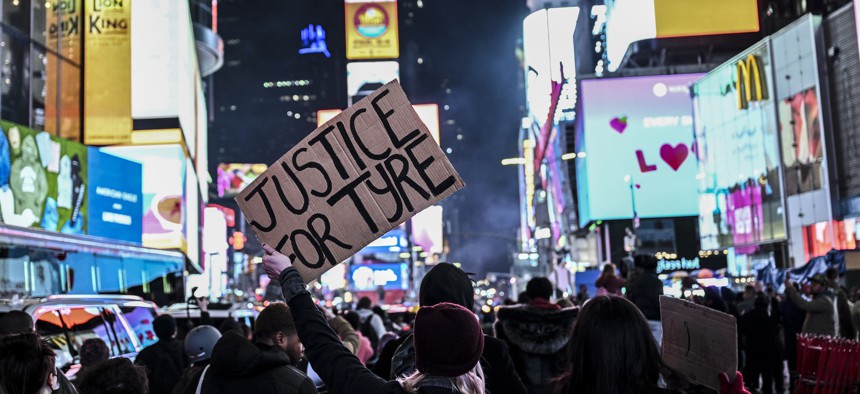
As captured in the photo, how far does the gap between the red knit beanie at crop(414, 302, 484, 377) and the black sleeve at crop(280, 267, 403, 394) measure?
6.3 inches

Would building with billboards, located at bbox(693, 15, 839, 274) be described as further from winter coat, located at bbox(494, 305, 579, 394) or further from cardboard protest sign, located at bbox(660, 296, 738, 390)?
cardboard protest sign, located at bbox(660, 296, 738, 390)

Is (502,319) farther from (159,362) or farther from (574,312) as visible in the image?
(159,362)

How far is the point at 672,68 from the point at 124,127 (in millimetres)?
45092

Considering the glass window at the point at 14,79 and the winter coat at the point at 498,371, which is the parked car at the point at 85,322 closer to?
the winter coat at the point at 498,371

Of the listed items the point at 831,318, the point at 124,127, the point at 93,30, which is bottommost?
the point at 831,318

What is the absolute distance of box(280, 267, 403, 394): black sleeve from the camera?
11.7 feet

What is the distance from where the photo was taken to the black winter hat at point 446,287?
5416 millimetres

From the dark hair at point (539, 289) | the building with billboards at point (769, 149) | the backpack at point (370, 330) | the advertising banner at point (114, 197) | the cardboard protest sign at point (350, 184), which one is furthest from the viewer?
the building with billboards at point (769, 149)

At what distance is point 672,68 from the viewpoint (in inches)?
2972

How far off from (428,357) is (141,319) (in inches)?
402

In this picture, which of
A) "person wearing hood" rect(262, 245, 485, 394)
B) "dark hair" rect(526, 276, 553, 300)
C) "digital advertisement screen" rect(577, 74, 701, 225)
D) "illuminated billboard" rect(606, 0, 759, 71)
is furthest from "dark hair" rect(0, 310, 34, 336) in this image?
"illuminated billboard" rect(606, 0, 759, 71)

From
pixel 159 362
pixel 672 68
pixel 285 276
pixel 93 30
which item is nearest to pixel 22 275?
pixel 159 362

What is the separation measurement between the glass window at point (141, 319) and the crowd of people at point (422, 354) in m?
3.26

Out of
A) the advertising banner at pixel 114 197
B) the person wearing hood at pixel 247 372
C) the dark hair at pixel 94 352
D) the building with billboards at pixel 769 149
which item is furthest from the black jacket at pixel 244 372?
the building with billboards at pixel 769 149
